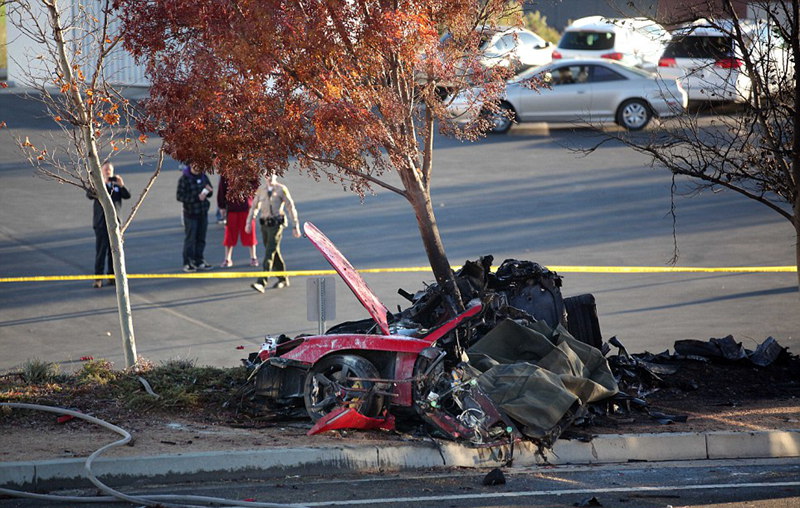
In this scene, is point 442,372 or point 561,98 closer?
point 442,372

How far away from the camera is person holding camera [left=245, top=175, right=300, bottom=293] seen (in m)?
15.5

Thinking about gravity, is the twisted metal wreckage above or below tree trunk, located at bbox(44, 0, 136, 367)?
below

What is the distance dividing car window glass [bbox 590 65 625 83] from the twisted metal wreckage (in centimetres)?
1765

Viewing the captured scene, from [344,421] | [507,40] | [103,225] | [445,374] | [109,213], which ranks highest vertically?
[507,40]

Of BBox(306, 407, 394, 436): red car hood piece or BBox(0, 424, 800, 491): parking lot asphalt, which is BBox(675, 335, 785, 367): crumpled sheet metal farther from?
BBox(306, 407, 394, 436): red car hood piece

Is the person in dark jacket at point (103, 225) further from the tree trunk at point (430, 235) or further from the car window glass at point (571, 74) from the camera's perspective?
the car window glass at point (571, 74)

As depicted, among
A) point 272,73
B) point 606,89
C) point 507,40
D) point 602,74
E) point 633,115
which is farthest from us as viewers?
point 507,40

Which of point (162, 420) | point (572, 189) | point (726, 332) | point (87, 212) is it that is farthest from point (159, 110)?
point (572, 189)

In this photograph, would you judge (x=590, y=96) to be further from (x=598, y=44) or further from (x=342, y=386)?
(x=342, y=386)

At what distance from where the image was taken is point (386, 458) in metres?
7.92

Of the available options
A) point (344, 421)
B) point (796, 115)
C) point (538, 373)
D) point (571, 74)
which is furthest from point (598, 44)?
point (344, 421)

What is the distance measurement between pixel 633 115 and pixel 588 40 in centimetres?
695

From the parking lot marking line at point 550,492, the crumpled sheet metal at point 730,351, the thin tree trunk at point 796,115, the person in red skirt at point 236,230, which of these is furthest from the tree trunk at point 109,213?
the thin tree trunk at point 796,115

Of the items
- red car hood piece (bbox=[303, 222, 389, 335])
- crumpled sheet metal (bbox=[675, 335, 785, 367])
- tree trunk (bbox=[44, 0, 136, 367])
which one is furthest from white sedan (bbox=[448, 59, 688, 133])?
red car hood piece (bbox=[303, 222, 389, 335])
